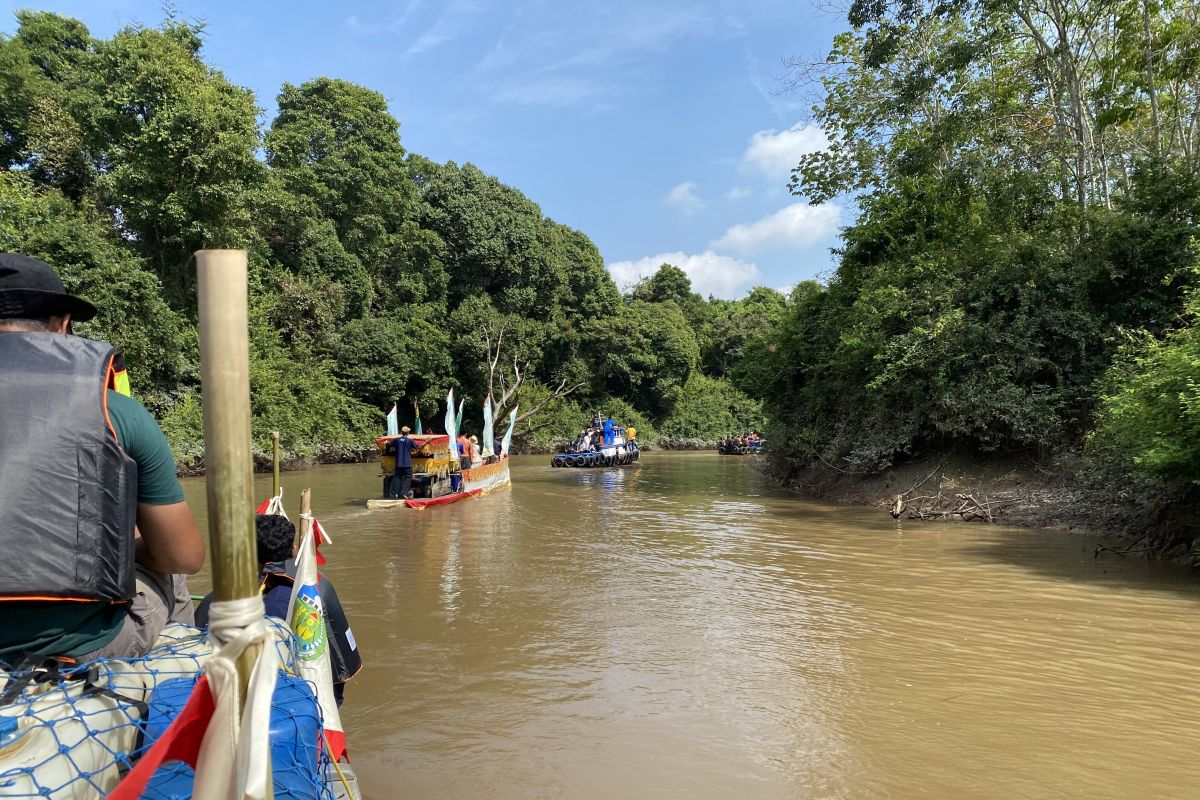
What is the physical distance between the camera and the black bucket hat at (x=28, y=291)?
186 cm

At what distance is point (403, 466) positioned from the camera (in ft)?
51.6

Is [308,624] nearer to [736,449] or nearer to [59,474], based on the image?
[59,474]

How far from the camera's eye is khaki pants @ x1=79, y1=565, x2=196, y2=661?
2051mm

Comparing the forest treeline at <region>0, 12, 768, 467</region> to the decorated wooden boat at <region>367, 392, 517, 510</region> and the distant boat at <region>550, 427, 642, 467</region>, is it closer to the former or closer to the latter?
the distant boat at <region>550, 427, 642, 467</region>

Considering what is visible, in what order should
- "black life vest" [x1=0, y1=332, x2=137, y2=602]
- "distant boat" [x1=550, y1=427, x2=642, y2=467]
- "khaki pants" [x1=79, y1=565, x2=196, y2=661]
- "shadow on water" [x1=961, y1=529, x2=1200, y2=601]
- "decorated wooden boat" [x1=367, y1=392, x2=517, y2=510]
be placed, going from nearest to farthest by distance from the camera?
"black life vest" [x1=0, y1=332, x2=137, y2=602] < "khaki pants" [x1=79, y1=565, x2=196, y2=661] < "shadow on water" [x1=961, y1=529, x2=1200, y2=601] < "decorated wooden boat" [x1=367, y1=392, x2=517, y2=510] < "distant boat" [x1=550, y1=427, x2=642, y2=467]

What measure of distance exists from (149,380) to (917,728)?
2299 cm

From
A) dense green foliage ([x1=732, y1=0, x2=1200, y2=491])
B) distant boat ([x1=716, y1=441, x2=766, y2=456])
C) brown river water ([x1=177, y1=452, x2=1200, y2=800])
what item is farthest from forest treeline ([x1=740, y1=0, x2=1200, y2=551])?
distant boat ([x1=716, y1=441, x2=766, y2=456])

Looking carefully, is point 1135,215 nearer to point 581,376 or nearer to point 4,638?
point 4,638

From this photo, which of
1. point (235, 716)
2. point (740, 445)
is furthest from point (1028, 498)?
point (740, 445)

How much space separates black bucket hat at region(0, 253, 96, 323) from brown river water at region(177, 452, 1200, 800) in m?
3.19

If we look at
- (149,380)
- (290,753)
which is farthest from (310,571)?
(149,380)

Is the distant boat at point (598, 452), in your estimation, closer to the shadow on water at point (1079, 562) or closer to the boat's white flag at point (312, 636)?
the shadow on water at point (1079, 562)

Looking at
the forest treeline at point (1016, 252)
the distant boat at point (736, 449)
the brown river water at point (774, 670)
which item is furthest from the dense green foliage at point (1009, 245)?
the distant boat at point (736, 449)

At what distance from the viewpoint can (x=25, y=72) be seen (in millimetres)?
24516
